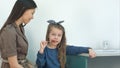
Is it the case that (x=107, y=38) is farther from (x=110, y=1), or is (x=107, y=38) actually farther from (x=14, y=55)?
(x=14, y=55)

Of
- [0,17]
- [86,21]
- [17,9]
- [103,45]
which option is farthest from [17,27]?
[103,45]

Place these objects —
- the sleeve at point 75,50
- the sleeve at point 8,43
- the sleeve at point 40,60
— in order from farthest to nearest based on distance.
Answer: the sleeve at point 75,50 < the sleeve at point 40,60 < the sleeve at point 8,43

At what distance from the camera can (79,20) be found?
7.06 ft

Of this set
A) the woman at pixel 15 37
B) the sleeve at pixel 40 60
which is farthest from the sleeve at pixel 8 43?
the sleeve at pixel 40 60

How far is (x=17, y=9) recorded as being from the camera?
4.99 ft

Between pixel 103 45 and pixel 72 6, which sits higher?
pixel 72 6

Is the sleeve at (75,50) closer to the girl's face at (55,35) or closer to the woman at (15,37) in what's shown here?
the girl's face at (55,35)

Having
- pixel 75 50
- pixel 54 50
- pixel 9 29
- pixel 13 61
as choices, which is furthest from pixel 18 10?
pixel 75 50

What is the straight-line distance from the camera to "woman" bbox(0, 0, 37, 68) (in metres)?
1.46

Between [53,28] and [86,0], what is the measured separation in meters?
0.56

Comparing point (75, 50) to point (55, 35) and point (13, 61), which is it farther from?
point (13, 61)

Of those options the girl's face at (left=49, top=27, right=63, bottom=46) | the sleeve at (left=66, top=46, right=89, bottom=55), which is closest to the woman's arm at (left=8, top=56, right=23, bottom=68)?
the girl's face at (left=49, top=27, right=63, bottom=46)

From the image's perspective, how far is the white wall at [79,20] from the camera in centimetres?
191

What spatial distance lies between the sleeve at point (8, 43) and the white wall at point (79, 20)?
1.09 feet
